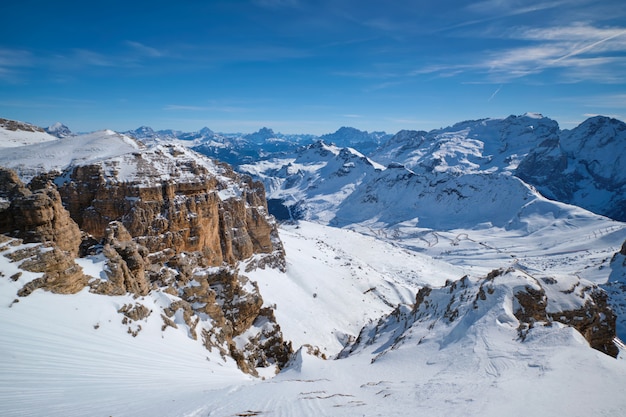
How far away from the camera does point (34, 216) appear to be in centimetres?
2438

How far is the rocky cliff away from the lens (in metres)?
24.1

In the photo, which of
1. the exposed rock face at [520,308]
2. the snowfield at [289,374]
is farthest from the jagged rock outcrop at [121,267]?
the exposed rock face at [520,308]

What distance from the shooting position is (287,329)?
51469 millimetres

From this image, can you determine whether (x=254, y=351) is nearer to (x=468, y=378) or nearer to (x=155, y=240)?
(x=155, y=240)

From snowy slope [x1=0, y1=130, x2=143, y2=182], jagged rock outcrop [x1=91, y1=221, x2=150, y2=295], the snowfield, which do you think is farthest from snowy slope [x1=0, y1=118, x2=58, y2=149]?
the snowfield

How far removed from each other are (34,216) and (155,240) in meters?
20.1

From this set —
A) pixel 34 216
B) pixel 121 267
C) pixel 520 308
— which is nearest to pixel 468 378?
pixel 520 308

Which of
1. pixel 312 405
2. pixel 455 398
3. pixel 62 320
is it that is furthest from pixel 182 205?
pixel 455 398

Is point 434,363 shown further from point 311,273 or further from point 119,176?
point 311,273

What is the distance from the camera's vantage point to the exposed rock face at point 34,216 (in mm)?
23969

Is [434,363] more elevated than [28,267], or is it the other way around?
[28,267]

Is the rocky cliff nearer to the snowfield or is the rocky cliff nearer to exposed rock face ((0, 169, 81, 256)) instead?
exposed rock face ((0, 169, 81, 256))

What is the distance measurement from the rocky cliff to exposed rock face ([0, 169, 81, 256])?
0.24ft

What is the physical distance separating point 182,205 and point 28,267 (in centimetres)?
2780
